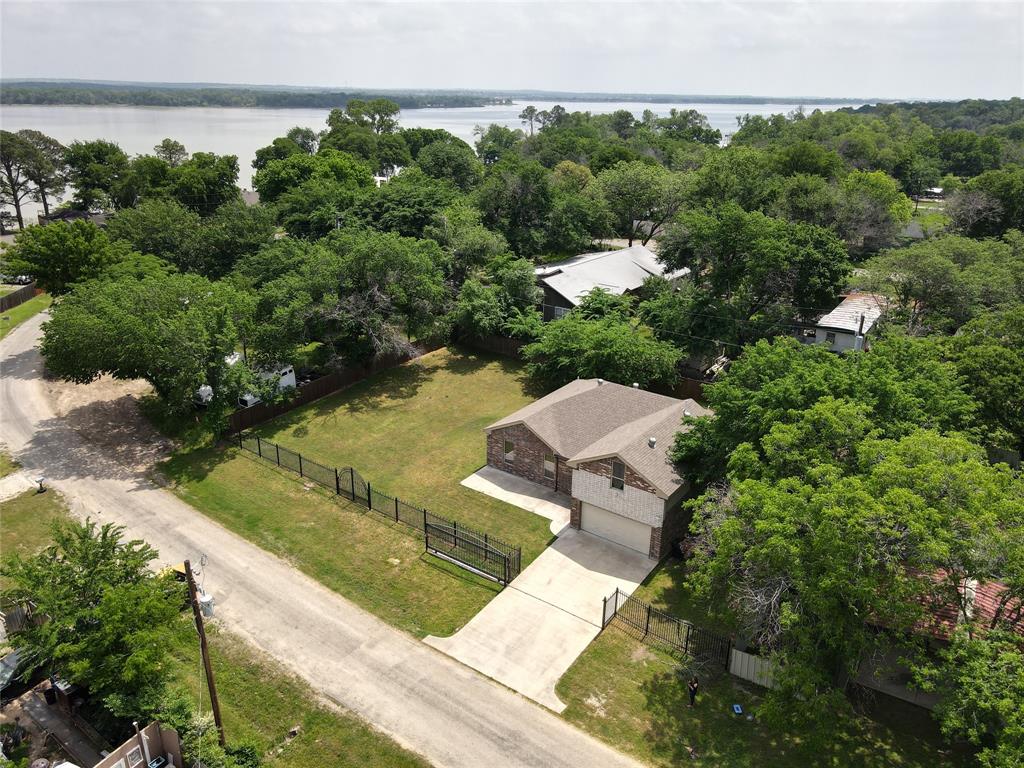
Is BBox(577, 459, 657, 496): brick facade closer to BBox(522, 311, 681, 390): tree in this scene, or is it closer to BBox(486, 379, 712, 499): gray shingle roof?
BBox(486, 379, 712, 499): gray shingle roof

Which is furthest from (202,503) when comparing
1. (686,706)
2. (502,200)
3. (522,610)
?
(502,200)

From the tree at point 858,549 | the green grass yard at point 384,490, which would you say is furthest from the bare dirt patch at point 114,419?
the tree at point 858,549

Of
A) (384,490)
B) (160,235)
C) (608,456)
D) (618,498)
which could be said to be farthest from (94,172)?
(618,498)

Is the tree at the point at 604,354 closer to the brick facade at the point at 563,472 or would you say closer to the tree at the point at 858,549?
the brick facade at the point at 563,472

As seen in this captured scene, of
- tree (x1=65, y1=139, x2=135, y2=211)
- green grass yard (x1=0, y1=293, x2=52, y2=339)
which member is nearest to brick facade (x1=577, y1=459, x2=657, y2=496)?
green grass yard (x1=0, y1=293, x2=52, y2=339)

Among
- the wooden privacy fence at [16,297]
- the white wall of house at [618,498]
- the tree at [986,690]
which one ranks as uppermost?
the tree at [986,690]

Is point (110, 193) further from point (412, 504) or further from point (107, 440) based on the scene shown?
point (412, 504)

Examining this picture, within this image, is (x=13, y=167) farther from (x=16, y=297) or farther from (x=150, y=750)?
(x=150, y=750)
